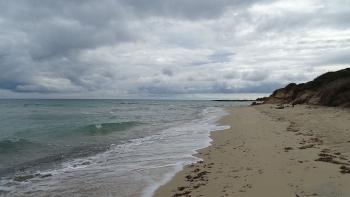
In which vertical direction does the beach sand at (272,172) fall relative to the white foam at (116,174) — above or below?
above

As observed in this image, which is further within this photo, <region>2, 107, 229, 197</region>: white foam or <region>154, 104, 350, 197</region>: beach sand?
<region>2, 107, 229, 197</region>: white foam

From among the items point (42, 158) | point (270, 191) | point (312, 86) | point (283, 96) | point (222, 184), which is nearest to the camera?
point (270, 191)

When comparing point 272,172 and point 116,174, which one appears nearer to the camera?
point 272,172

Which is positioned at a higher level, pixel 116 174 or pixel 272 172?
pixel 272 172

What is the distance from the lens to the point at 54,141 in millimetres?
17547

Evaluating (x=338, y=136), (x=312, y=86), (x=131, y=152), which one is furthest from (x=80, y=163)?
(x=312, y=86)

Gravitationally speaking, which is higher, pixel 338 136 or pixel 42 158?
pixel 338 136

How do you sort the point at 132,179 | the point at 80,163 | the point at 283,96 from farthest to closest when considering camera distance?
the point at 283,96 < the point at 80,163 < the point at 132,179

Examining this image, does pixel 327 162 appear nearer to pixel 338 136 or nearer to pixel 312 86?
pixel 338 136

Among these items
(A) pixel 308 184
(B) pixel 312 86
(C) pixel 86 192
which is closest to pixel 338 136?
(A) pixel 308 184

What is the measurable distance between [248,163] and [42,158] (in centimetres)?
844

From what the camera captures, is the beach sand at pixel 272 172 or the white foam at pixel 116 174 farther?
the white foam at pixel 116 174

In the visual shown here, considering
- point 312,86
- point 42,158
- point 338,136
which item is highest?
point 312,86

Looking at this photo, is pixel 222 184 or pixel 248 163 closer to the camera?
pixel 222 184
